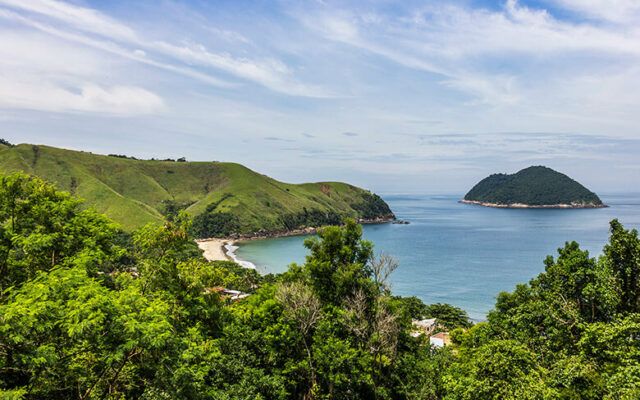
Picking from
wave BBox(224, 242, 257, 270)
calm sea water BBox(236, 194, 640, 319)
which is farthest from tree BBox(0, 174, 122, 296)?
wave BBox(224, 242, 257, 270)

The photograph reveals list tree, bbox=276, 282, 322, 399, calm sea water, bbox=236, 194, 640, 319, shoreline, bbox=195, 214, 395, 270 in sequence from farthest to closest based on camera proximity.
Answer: shoreline, bbox=195, 214, 395, 270 → calm sea water, bbox=236, 194, 640, 319 → tree, bbox=276, 282, 322, 399

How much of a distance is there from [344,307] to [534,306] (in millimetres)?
10542

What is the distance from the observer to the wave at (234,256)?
101188 millimetres

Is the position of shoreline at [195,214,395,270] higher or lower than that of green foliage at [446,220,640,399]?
lower

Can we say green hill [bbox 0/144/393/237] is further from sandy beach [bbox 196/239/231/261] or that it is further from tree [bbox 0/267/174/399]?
tree [bbox 0/267/174/399]

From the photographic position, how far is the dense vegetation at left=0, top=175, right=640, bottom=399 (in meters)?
7.94

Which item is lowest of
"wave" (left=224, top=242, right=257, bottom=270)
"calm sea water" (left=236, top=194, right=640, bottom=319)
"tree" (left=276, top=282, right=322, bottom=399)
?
"wave" (left=224, top=242, right=257, bottom=270)

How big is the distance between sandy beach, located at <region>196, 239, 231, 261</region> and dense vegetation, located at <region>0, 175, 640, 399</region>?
97905 mm

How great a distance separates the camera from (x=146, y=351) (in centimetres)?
905

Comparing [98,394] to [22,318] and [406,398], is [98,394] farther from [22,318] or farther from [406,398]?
[406,398]

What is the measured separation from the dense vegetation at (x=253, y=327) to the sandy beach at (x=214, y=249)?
97.9 meters

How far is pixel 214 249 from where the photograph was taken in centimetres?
13138

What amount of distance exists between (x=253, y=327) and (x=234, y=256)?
103792 millimetres

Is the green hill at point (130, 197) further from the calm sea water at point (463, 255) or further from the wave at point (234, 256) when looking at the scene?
the calm sea water at point (463, 255)
